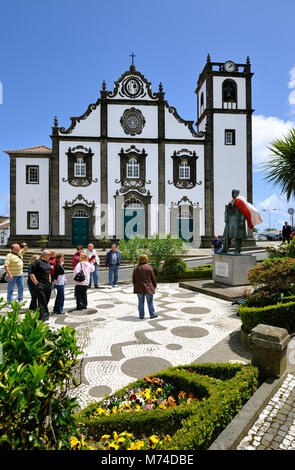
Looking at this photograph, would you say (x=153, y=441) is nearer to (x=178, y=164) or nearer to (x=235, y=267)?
(x=235, y=267)

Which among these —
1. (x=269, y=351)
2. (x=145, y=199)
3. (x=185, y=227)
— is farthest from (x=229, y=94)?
(x=269, y=351)

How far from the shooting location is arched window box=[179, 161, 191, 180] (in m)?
26.7

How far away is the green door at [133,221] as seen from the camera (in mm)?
25844

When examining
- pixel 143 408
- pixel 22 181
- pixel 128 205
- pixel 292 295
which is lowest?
pixel 143 408

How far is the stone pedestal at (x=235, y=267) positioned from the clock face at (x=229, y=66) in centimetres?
2436

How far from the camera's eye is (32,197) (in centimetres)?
2584

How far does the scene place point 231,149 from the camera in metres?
27.0

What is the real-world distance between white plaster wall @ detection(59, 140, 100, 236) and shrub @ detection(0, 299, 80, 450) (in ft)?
77.2

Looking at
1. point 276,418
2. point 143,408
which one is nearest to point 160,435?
point 143,408

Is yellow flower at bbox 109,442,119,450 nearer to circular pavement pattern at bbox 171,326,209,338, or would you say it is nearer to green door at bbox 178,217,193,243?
circular pavement pattern at bbox 171,326,209,338

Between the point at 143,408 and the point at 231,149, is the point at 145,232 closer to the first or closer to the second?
the point at 231,149

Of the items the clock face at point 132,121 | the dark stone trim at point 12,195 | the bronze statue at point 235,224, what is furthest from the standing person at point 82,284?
the clock face at point 132,121

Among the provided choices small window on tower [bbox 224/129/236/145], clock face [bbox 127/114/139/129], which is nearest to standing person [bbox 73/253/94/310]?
clock face [bbox 127/114/139/129]
